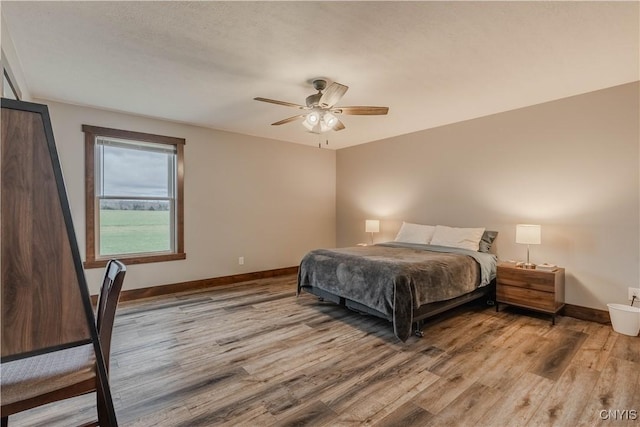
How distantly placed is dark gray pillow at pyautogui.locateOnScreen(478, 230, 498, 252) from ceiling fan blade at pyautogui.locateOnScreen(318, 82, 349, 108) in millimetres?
2711

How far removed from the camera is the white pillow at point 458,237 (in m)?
3.90

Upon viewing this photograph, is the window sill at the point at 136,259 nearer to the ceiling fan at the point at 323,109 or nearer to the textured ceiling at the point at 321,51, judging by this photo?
the textured ceiling at the point at 321,51

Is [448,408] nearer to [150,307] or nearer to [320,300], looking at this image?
[320,300]

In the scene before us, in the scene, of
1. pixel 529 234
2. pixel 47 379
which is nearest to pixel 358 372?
pixel 47 379

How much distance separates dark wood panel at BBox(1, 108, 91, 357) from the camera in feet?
2.92

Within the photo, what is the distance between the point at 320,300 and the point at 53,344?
320 centimetres

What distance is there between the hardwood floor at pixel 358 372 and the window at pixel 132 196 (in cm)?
98

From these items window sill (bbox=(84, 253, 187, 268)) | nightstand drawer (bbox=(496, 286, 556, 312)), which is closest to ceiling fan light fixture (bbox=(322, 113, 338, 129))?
nightstand drawer (bbox=(496, 286, 556, 312))

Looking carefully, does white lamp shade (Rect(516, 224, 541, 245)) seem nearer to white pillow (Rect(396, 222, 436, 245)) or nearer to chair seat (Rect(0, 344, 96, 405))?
white pillow (Rect(396, 222, 436, 245))

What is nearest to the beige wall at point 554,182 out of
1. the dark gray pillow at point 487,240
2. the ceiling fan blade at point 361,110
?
the dark gray pillow at point 487,240

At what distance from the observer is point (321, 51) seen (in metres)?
2.38

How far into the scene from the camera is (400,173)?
16.8 ft

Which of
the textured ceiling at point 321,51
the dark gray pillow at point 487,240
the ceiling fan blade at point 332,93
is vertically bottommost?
the dark gray pillow at point 487,240

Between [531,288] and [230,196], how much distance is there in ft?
13.9
